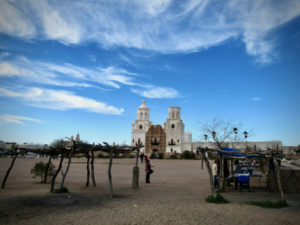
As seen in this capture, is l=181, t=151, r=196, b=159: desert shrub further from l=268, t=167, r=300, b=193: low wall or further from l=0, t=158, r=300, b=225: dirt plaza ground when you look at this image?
l=0, t=158, r=300, b=225: dirt plaza ground

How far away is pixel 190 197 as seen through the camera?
1052 centimetres

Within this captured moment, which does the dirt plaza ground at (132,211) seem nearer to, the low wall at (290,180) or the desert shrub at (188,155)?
the low wall at (290,180)

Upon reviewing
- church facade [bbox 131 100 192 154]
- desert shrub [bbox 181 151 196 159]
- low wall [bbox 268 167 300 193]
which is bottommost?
low wall [bbox 268 167 300 193]

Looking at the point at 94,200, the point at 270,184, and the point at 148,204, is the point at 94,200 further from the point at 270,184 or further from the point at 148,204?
the point at 270,184

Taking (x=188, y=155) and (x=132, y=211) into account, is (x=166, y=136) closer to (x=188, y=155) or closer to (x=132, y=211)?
(x=188, y=155)

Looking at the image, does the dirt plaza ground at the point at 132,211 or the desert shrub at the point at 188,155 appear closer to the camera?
the dirt plaza ground at the point at 132,211

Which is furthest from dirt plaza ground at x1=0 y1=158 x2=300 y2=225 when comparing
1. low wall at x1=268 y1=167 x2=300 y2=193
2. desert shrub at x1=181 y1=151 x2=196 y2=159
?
desert shrub at x1=181 y1=151 x2=196 y2=159

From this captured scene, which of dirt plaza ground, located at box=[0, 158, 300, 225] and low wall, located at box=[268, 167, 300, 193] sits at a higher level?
Answer: low wall, located at box=[268, 167, 300, 193]

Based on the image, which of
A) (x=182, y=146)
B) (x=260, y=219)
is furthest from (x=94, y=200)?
(x=182, y=146)

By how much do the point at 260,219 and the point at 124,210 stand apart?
4.30 m

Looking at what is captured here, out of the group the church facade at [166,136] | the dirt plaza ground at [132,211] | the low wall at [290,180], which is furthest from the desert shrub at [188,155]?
the dirt plaza ground at [132,211]

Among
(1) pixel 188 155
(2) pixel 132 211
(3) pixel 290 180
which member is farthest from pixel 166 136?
(2) pixel 132 211

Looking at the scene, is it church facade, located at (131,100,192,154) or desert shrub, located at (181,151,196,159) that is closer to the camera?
desert shrub, located at (181,151,196,159)

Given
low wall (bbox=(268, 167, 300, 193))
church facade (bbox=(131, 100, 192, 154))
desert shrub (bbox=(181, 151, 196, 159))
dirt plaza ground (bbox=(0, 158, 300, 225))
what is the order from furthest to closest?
1. church facade (bbox=(131, 100, 192, 154))
2. desert shrub (bbox=(181, 151, 196, 159))
3. low wall (bbox=(268, 167, 300, 193))
4. dirt plaza ground (bbox=(0, 158, 300, 225))
